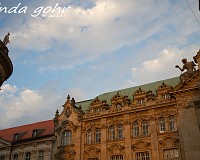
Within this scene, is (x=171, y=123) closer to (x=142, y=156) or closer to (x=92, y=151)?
→ (x=142, y=156)

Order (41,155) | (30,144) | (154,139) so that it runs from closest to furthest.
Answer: (154,139) < (41,155) < (30,144)

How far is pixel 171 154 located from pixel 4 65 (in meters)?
20.9

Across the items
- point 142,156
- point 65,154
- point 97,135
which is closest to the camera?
point 142,156

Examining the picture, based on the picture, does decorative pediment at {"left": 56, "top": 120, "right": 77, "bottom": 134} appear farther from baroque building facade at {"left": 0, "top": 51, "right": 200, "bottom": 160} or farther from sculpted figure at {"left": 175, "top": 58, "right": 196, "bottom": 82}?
sculpted figure at {"left": 175, "top": 58, "right": 196, "bottom": 82}

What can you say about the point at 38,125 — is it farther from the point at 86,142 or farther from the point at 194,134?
the point at 194,134

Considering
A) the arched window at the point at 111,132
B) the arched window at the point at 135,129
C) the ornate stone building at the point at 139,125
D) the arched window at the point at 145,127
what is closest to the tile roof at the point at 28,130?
the ornate stone building at the point at 139,125

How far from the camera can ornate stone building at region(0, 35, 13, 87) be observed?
83.1ft

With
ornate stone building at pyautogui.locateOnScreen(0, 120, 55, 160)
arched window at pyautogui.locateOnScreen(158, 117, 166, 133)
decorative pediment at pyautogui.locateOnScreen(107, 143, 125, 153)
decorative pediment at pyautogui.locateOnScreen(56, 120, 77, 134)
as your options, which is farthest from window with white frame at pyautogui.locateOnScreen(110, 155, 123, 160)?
ornate stone building at pyautogui.locateOnScreen(0, 120, 55, 160)

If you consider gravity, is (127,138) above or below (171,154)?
above

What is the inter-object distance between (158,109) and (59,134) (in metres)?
15.1

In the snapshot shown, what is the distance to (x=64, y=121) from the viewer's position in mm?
43719

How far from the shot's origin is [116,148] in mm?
38188

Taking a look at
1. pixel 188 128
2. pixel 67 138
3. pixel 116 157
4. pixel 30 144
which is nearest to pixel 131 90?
pixel 116 157

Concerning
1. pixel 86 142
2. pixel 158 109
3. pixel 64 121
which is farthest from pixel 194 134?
pixel 64 121
